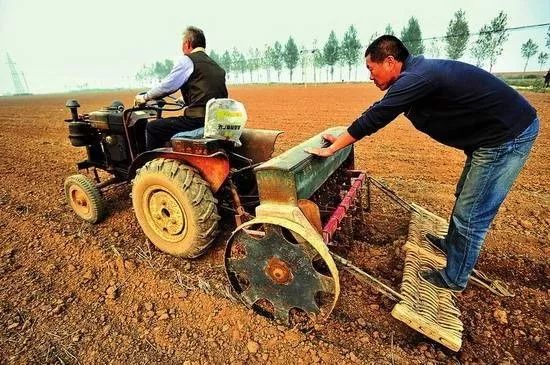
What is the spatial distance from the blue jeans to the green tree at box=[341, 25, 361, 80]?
84086 millimetres

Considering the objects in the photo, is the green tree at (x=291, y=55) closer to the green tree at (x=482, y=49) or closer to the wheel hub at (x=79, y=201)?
the green tree at (x=482, y=49)

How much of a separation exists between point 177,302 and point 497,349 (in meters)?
2.44

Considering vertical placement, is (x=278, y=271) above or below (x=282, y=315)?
above

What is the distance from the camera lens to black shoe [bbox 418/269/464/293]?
2.59 meters

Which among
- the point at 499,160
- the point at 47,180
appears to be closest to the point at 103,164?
the point at 47,180

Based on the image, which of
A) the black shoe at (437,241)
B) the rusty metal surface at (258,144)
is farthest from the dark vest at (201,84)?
the black shoe at (437,241)

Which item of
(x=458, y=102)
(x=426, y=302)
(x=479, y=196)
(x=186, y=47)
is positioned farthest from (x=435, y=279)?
(x=186, y=47)

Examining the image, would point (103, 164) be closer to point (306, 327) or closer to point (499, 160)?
point (306, 327)

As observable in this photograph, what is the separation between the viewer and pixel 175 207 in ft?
10.2

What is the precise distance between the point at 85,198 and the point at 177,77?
6.75ft

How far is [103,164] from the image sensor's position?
456 centimetres

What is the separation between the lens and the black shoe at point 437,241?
2982mm

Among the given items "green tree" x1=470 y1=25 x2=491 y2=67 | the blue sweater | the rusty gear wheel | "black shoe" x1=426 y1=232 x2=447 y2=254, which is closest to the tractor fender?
the rusty gear wheel

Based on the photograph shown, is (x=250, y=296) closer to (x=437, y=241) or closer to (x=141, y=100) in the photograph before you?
(x=437, y=241)
